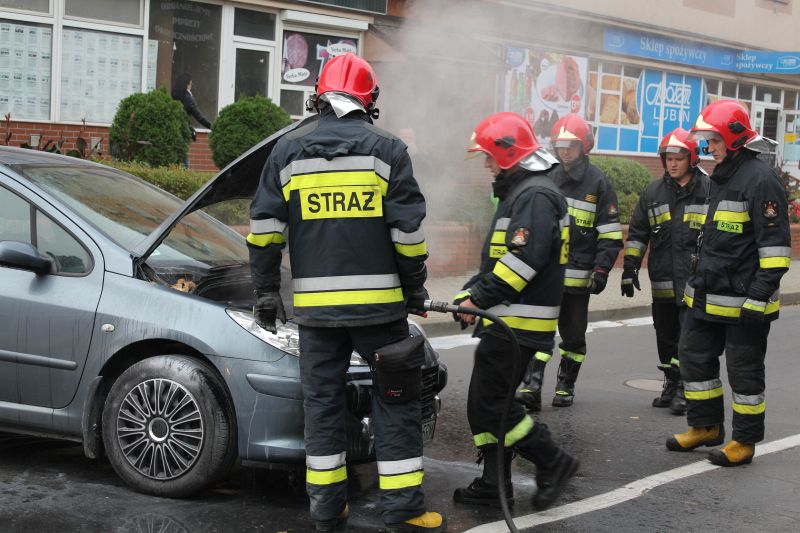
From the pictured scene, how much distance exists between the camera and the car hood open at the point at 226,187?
15.9 feet

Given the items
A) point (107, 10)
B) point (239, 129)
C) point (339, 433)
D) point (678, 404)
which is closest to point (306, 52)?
point (107, 10)

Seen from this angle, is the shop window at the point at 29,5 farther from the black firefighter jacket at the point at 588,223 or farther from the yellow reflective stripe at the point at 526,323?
the yellow reflective stripe at the point at 526,323

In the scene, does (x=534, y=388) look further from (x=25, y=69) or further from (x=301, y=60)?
(x=301, y=60)

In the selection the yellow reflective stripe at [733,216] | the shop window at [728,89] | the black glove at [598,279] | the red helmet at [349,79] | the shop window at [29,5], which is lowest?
the black glove at [598,279]

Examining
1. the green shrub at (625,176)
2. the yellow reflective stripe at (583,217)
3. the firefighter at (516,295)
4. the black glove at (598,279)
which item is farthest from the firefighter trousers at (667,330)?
the green shrub at (625,176)

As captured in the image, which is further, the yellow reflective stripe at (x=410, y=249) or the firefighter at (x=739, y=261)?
the firefighter at (x=739, y=261)

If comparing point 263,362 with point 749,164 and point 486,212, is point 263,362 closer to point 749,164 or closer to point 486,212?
point 749,164

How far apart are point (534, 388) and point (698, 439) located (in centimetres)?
125

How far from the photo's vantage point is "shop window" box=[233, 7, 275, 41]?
624 inches

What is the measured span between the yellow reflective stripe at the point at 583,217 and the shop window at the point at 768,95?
22229mm

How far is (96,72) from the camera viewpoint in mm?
14453

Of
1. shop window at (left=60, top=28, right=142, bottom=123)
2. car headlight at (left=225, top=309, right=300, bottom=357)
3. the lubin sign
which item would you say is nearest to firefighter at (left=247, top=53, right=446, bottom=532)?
car headlight at (left=225, top=309, right=300, bottom=357)

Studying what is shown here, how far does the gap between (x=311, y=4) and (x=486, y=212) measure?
5066 millimetres

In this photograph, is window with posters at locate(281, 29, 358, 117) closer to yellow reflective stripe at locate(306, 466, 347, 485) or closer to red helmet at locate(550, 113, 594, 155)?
red helmet at locate(550, 113, 594, 155)
